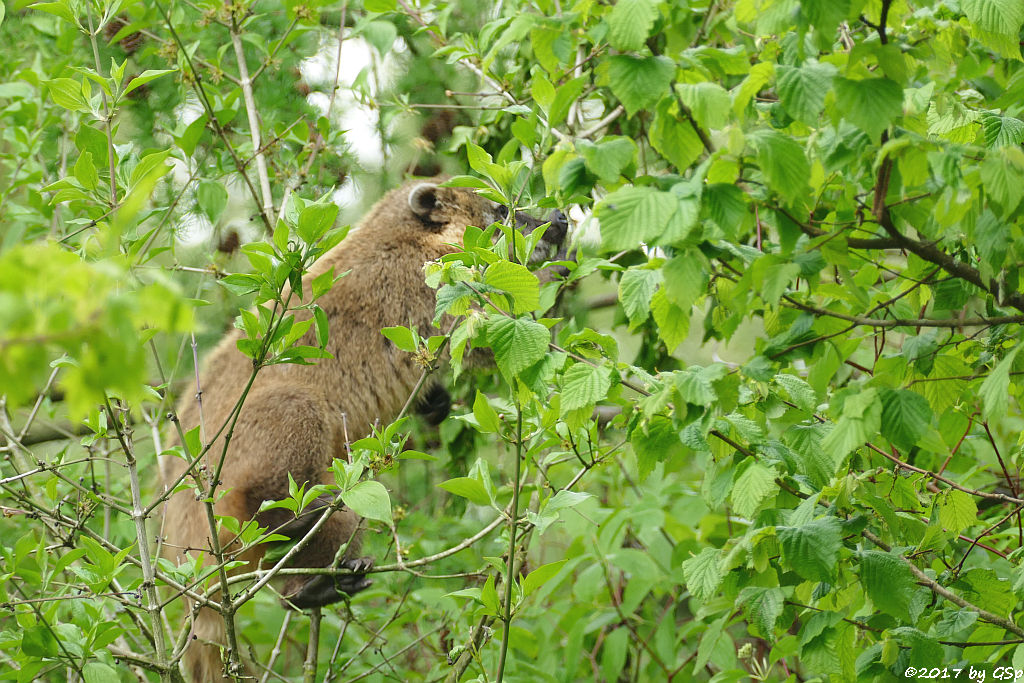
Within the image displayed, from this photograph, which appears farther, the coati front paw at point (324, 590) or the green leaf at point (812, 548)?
the coati front paw at point (324, 590)

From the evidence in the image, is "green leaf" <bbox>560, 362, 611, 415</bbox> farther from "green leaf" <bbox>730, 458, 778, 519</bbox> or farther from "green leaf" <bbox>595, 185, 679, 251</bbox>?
"green leaf" <bbox>595, 185, 679, 251</bbox>

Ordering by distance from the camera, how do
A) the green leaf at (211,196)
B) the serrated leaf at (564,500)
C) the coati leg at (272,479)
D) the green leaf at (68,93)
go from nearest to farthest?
the serrated leaf at (564,500), the green leaf at (68,93), the green leaf at (211,196), the coati leg at (272,479)

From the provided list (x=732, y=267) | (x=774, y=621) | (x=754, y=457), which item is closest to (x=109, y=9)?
(x=732, y=267)

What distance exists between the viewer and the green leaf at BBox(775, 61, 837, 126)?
1660mm

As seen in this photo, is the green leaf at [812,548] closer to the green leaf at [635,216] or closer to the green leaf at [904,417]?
the green leaf at [904,417]

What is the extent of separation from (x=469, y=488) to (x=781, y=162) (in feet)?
3.90

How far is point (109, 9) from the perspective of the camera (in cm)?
276

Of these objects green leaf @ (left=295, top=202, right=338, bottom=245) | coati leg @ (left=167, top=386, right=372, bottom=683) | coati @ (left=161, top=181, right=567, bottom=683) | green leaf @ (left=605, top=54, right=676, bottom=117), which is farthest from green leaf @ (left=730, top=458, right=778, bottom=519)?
coati leg @ (left=167, top=386, right=372, bottom=683)

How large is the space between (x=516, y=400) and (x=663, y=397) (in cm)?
53

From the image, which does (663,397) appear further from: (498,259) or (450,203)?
(450,203)

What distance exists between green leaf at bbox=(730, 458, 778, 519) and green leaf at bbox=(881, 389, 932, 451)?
0.27 metres

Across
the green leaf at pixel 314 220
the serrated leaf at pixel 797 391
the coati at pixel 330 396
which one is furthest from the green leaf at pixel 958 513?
the coati at pixel 330 396

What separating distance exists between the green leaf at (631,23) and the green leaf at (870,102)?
0.37 meters

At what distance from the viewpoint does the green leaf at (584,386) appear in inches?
80.0
